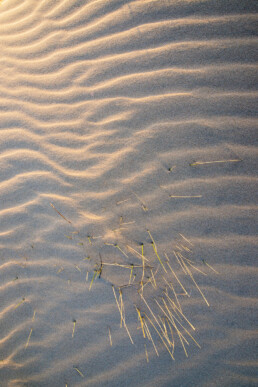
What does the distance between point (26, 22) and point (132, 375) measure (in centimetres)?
367

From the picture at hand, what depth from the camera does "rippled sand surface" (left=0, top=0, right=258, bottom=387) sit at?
6.08 feet

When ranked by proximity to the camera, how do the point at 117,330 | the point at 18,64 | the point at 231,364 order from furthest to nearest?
the point at 18,64 < the point at 117,330 < the point at 231,364

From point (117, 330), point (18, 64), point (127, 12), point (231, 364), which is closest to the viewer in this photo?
point (231, 364)

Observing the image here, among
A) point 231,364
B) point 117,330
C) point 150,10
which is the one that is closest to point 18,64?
point 150,10

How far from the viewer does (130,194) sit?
2.00 meters

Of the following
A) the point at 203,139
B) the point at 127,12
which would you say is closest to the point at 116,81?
the point at 127,12

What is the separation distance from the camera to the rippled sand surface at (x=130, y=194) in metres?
1.85

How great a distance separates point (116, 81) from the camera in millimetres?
2082

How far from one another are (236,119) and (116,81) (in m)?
1.18

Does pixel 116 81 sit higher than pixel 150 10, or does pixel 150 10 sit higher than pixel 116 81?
pixel 150 10

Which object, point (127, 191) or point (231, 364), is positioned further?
point (127, 191)

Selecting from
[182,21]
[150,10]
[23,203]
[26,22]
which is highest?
[26,22]

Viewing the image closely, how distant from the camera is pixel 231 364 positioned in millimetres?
1785

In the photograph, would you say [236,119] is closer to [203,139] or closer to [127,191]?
[203,139]
